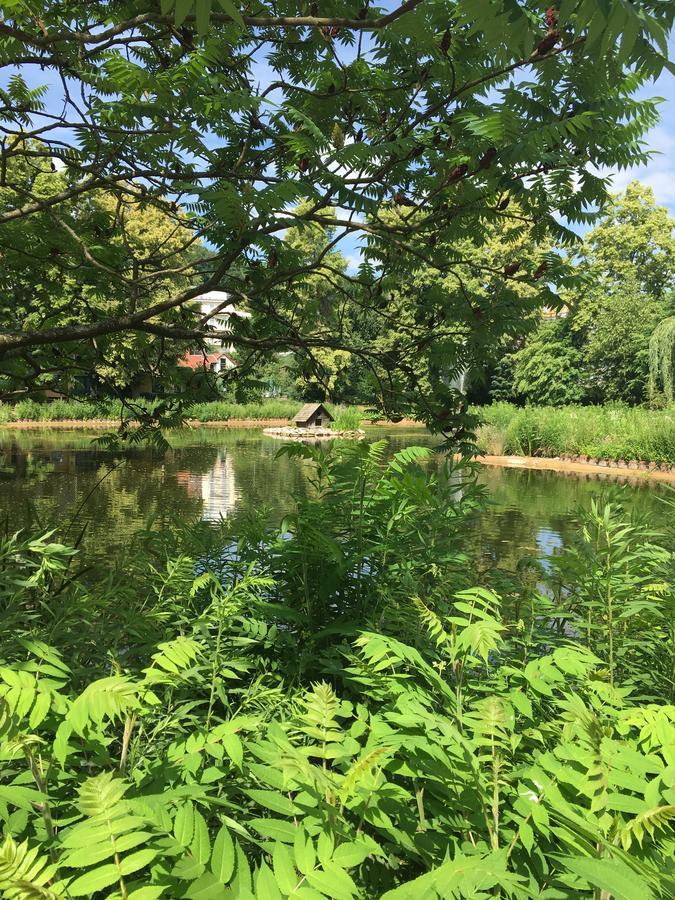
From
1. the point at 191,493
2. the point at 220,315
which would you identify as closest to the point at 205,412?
the point at 191,493

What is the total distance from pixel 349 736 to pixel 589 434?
22956 millimetres

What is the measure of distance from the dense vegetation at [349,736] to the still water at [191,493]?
3.07ft

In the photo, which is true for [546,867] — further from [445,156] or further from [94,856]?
[445,156]

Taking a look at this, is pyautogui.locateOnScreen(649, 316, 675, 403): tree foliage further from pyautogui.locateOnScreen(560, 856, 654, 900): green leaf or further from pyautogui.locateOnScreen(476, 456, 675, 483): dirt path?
pyautogui.locateOnScreen(560, 856, 654, 900): green leaf

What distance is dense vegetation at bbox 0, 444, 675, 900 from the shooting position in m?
0.91

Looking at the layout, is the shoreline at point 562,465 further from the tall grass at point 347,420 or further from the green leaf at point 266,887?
the green leaf at point 266,887

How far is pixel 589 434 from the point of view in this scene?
874 inches

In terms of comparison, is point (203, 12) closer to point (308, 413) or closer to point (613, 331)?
point (308, 413)

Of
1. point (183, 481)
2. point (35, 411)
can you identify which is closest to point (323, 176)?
point (183, 481)

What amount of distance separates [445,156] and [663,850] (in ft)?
11.8

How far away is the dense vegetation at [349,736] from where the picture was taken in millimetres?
914

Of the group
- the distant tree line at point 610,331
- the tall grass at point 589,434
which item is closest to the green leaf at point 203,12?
the tall grass at point 589,434

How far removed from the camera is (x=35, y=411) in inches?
1253

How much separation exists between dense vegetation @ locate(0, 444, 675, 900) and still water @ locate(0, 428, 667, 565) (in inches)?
36.9
